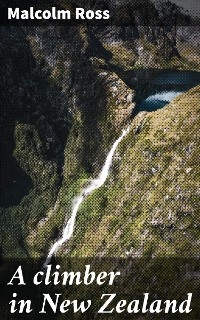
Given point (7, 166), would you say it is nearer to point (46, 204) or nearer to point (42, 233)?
point (46, 204)

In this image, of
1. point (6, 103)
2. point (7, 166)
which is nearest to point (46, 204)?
point (7, 166)

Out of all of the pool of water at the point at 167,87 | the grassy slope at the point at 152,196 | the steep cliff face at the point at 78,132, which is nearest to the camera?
the grassy slope at the point at 152,196

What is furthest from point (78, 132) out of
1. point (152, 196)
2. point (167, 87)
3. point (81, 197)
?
point (152, 196)

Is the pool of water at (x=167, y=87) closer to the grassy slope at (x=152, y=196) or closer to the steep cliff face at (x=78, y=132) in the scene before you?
the grassy slope at (x=152, y=196)

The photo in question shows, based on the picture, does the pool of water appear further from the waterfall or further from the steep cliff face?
the waterfall

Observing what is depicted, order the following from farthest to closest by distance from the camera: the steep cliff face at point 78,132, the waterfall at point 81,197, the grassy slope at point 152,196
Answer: the waterfall at point 81,197
the steep cliff face at point 78,132
the grassy slope at point 152,196

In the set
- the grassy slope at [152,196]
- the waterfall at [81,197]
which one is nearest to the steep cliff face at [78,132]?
the grassy slope at [152,196]
